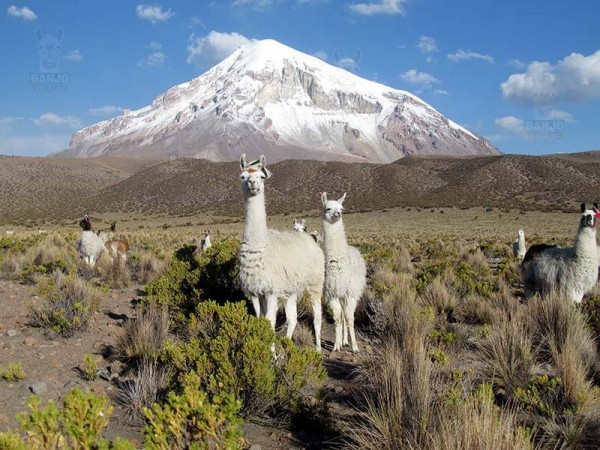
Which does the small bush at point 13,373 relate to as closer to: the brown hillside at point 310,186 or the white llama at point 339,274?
the white llama at point 339,274

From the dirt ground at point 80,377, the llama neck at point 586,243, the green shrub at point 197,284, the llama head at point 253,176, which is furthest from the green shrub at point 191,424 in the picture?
the llama neck at point 586,243

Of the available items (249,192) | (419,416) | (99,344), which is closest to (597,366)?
(419,416)

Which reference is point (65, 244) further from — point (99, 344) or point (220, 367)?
point (220, 367)

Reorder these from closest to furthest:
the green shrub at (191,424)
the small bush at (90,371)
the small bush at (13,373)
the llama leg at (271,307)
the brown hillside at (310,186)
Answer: the green shrub at (191,424) → the small bush at (13,373) → the small bush at (90,371) → the llama leg at (271,307) → the brown hillside at (310,186)

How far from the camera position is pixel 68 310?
23.9 ft

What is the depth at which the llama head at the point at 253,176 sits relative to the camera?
589cm

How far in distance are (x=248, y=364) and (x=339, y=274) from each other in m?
2.68

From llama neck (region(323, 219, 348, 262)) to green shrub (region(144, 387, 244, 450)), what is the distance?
387cm

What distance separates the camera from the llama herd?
595 centimetres

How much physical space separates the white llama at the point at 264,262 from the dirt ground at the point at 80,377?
100 centimetres

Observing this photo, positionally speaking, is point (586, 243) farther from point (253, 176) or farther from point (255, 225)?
point (253, 176)

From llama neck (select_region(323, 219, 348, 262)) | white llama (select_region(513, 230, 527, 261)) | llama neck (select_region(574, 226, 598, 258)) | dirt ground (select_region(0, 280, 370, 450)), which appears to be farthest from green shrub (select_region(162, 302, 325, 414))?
white llama (select_region(513, 230, 527, 261))

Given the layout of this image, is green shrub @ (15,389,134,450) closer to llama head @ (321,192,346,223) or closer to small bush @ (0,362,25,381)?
small bush @ (0,362,25,381)

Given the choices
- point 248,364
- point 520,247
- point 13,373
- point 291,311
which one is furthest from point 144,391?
point 520,247
